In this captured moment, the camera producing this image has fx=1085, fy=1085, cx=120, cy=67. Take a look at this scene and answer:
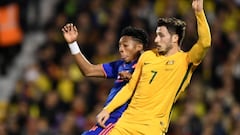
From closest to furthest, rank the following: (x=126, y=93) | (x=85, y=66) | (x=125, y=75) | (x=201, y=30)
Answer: (x=201, y=30), (x=126, y=93), (x=125, y=75), (x=85, y=66)

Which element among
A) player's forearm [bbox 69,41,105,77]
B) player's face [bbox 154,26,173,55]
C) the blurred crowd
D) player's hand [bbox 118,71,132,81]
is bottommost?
the blurred crowd

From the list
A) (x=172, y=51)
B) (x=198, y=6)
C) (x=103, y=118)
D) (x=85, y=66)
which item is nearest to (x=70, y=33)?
(x=85, y=66)

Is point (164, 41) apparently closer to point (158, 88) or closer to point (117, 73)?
point (158, 88)

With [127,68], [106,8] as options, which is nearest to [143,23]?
[106,8]

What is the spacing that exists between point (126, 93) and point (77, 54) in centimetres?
85

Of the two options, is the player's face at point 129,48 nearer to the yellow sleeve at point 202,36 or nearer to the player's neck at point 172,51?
the player's neck at point 172,51

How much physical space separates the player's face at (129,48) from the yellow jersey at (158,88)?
32 centimetres

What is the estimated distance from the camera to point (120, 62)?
11.7m

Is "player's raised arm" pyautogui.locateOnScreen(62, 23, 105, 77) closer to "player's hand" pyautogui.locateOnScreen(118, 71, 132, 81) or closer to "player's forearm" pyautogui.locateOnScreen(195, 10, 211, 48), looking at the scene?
"player's hand" pyautogui.locateOnScreen(118, 71, 132, 81)

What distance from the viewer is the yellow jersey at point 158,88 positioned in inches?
428

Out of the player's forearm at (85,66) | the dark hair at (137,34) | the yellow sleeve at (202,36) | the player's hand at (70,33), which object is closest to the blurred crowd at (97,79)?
the player's forearm at (85,66)

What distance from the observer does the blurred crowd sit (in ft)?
57.1

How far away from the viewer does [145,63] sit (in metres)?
11.0

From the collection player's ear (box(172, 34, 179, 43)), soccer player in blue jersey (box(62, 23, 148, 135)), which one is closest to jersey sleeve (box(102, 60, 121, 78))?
soccer player in blue jersey (box(62, 23, 148, 135))
